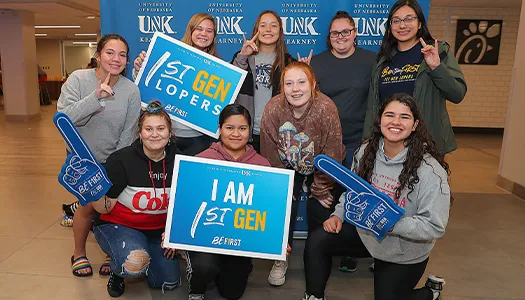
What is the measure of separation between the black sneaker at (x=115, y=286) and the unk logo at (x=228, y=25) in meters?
1.97

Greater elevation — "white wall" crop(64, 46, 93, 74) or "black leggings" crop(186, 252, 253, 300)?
"white wall" crop(64, 46, 93, 74)

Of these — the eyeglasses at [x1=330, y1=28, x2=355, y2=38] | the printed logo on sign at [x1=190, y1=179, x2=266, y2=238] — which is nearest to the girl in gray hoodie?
the printed logo on sign at [x1=190, y1=179, x2=266, y2=238]

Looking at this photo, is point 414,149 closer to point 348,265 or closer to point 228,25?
point 348,265

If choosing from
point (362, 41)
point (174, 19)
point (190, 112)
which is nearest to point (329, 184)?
point (190, 112)

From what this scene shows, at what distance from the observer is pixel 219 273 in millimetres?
2633

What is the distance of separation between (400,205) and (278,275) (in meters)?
1.00

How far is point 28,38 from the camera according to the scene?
38.0ft

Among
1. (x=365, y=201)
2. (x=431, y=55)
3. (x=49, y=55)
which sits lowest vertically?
(x=365, y=201)

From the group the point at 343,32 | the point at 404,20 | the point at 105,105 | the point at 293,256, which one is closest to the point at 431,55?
the point at 404,20

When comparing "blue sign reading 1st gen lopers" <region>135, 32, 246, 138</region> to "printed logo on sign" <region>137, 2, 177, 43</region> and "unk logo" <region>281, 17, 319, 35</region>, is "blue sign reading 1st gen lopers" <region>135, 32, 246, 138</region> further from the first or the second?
"unk logo" <region>281, 17, 319, 35</region>

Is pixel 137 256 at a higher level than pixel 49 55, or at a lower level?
lower

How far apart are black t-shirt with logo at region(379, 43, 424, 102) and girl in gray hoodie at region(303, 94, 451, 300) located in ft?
1.92

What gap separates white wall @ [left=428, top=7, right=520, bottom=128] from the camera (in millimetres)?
Result: 9656

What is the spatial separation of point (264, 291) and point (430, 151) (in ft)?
4.42
